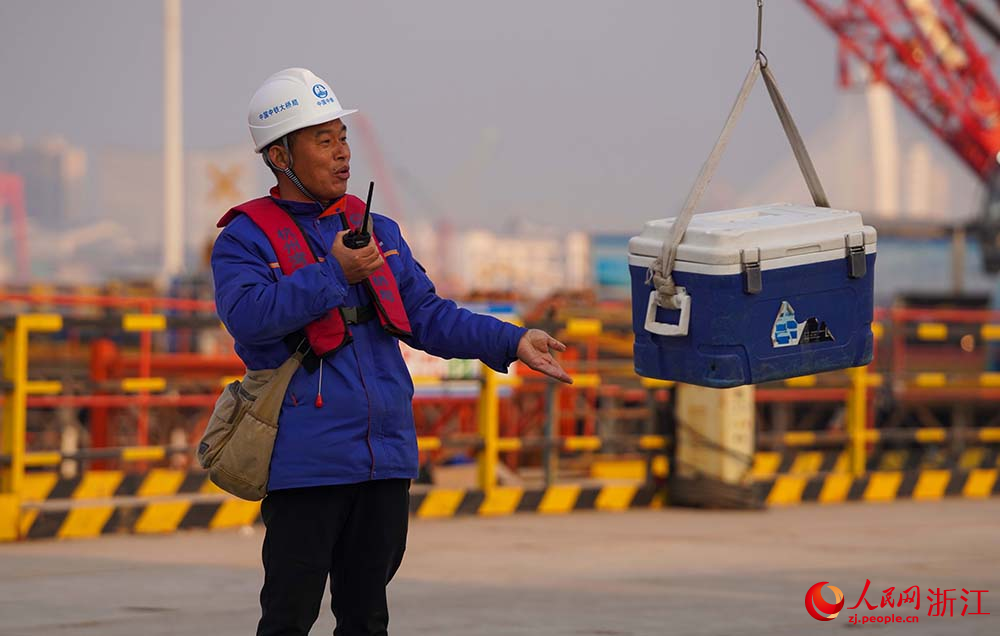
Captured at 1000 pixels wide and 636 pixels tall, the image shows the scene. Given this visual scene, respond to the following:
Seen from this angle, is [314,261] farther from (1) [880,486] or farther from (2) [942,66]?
(2) [942,66]

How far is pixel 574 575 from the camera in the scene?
23.7 feet

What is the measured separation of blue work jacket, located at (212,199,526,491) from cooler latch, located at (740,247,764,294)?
652mm

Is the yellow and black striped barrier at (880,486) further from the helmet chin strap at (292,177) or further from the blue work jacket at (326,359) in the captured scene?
the helmet chin strap at (292,177)

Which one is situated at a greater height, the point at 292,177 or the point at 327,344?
the point at 292,177

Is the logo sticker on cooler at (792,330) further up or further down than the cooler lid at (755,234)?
further down

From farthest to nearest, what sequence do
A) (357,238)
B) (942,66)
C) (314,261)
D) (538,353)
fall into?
(942,66), (538,353), (314,261), (357,238)

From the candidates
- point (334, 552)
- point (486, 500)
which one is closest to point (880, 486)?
point (486, 500)

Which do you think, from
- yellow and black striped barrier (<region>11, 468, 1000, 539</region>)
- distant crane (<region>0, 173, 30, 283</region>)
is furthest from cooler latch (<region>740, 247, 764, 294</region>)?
distant crane (<region>0, 173, 30, 283</region>)

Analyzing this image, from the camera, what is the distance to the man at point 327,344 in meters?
3.74

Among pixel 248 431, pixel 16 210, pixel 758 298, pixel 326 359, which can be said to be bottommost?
pixel 248 431

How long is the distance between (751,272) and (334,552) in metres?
1.29

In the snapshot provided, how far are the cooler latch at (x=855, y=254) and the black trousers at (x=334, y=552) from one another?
1.39 meters

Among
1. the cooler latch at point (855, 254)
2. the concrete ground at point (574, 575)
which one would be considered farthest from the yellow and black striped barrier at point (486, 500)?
the cooler latch at point (855, 254)

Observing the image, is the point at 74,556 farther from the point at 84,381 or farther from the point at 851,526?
the point at 851,526
